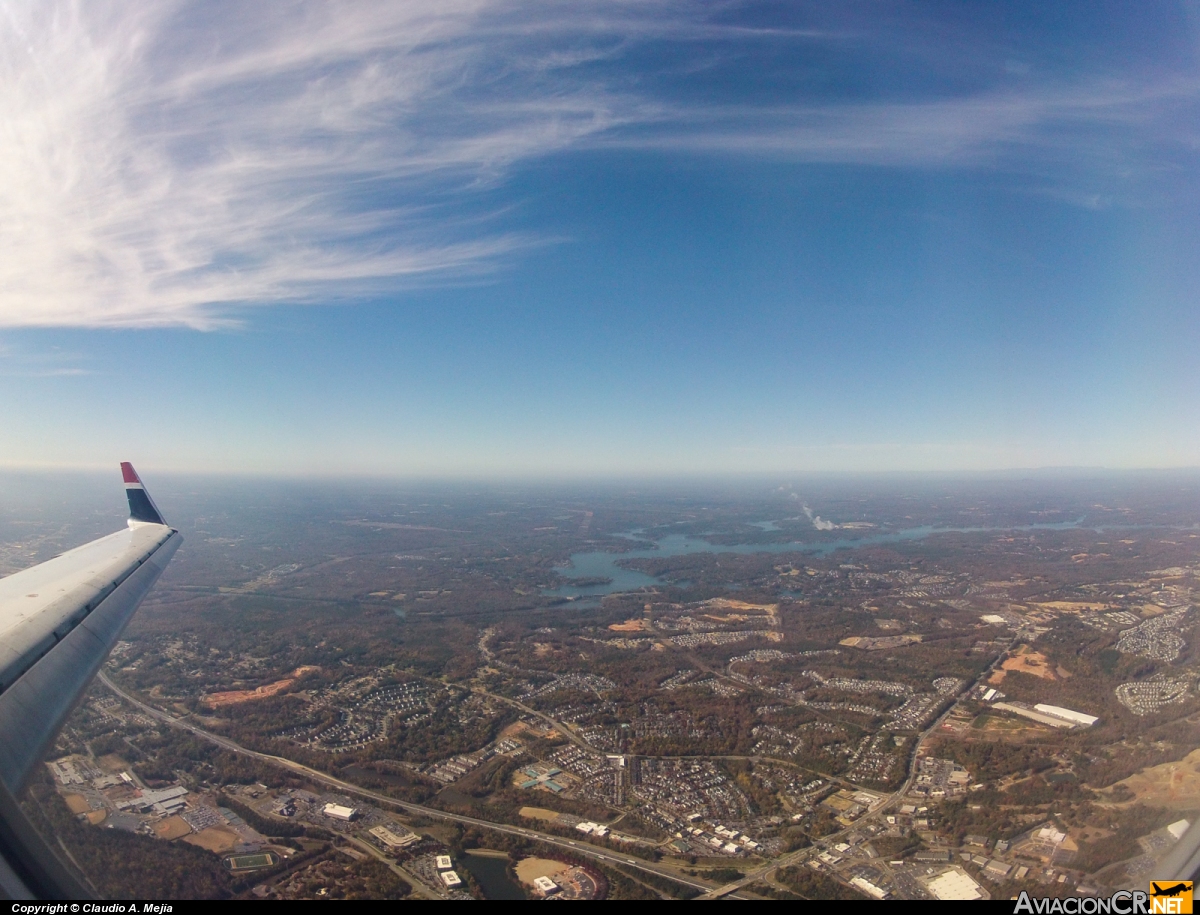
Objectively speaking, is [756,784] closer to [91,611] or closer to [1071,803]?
[1071,803]

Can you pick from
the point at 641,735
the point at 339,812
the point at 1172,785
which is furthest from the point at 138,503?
the point at 1172,785

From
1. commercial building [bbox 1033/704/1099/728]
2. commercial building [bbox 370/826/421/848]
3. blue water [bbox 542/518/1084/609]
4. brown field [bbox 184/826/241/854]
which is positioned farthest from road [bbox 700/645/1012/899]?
blue water [bbox 542/518/1084/609]

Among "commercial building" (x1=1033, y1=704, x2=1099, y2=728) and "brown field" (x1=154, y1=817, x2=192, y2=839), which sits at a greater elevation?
"brown field" (x1=154, y1=817, x2=192, y2=839)

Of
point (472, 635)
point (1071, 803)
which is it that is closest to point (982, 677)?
point (1071, 803)

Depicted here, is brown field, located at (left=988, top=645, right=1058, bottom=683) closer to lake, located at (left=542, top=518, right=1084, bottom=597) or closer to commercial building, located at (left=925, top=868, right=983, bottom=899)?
commercial building, located at (left=925, top=868, right=983, bottom=899)

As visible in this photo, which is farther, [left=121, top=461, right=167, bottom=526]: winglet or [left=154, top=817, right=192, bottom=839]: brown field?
[left=121, top=461, right=167, bottom=526]: winglet

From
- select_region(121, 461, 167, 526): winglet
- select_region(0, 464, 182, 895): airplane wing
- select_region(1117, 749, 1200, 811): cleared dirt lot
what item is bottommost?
select_region(1117, 749, 1200, 811): cleared dirt lot

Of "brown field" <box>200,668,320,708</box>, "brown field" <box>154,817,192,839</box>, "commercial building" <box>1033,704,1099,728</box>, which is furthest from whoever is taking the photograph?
"brown field" <box>200,668,320,708</box>
